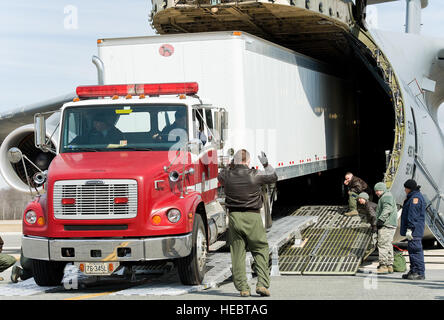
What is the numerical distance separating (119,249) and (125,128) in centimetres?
206

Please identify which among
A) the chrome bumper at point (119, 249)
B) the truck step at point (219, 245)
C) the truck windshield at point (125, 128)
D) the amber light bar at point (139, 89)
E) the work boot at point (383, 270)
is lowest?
the work boot at point (383, 270)

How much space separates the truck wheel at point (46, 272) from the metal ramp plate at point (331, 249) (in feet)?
13.7

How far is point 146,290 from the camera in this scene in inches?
386

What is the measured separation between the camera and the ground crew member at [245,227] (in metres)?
9.38

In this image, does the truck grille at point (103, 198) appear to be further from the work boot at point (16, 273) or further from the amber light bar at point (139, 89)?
the work boot at point (16, 273)

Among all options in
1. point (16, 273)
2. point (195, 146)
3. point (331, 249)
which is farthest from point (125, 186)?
point (331, 249)

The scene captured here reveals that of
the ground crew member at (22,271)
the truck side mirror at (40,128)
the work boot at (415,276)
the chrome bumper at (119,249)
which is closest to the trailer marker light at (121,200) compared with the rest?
the chrome bumper at (119,249)

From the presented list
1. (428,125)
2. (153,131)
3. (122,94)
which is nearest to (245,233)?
(153,131)

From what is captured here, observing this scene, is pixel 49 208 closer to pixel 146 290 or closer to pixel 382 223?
pixel 146 290

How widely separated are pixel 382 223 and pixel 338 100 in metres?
8.78

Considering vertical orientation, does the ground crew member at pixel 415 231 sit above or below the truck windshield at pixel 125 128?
below

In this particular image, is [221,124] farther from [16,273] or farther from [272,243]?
[16,273]

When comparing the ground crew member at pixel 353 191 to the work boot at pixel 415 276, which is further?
the ground crew member at pixel 353 191

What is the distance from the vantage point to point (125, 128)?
10.9 m
